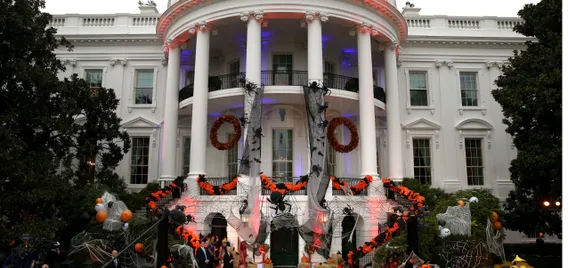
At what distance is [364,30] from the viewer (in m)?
19.5

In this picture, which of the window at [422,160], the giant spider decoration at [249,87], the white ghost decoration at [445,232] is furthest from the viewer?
the window at [422,160]

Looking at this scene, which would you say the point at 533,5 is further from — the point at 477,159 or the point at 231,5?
the point at 231,5

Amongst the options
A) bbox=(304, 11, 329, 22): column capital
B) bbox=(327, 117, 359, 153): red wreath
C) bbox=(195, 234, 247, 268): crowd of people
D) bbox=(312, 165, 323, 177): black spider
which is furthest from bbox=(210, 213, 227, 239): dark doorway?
bbox=(304, 11, 329, 22): column capital

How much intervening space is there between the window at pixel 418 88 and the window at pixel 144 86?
44.4 ft

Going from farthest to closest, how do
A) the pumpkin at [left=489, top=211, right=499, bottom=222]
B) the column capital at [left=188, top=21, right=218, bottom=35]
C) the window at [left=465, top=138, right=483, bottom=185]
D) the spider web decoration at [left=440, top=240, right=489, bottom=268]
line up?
the window at [left=465, top=138, right=483, bottom=185], the column capital at [left=188, top=21, right=218, bottom=35], the pumpkin at [left=489, top=211, right=499, bottom=222], the spider web decoration at [left=440, top=240, right=489, bottom=268]

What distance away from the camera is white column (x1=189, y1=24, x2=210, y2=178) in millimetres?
18447

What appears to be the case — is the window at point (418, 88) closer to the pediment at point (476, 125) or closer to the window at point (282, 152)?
the pediment at point (476, 125)

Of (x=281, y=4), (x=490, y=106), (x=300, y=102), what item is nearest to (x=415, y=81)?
(x=490, y=106)

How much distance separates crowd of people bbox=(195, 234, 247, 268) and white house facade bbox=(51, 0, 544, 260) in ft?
12.1

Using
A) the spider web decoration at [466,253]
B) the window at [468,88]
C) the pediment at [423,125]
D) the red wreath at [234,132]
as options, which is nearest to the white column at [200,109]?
the red wreath at [234,132]

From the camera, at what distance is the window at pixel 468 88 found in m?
24.8

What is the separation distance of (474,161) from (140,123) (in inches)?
678

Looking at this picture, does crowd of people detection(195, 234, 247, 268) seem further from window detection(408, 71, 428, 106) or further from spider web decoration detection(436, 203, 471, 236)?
window detection(408, 71, 428, 106)

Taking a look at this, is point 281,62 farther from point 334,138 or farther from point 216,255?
point 216,255
